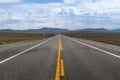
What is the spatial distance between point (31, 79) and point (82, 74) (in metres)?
1.89

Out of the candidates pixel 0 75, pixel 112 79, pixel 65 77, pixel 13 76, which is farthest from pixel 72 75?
pixel 0 75

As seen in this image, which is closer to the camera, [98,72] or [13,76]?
[13,76]

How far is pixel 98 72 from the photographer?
8.02m

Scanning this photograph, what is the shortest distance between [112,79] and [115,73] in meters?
1.03

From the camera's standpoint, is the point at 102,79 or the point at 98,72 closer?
the point at 102,79

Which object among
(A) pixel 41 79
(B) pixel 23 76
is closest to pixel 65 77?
(A) pixel 41 79

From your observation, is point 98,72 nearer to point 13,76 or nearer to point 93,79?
point 93,79

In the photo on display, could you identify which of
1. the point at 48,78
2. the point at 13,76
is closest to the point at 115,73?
the point at 48,78

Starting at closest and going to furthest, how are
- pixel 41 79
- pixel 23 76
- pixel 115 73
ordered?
pixel 41 79 → pixel 23 76 → pixel 115 73

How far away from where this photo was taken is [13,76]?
7352mm

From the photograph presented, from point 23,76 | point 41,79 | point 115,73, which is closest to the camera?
point 41,79

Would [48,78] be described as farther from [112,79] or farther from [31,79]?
[112,79]

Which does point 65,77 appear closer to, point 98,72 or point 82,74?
→ point 82,74

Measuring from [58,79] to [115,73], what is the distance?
89.7 inches
